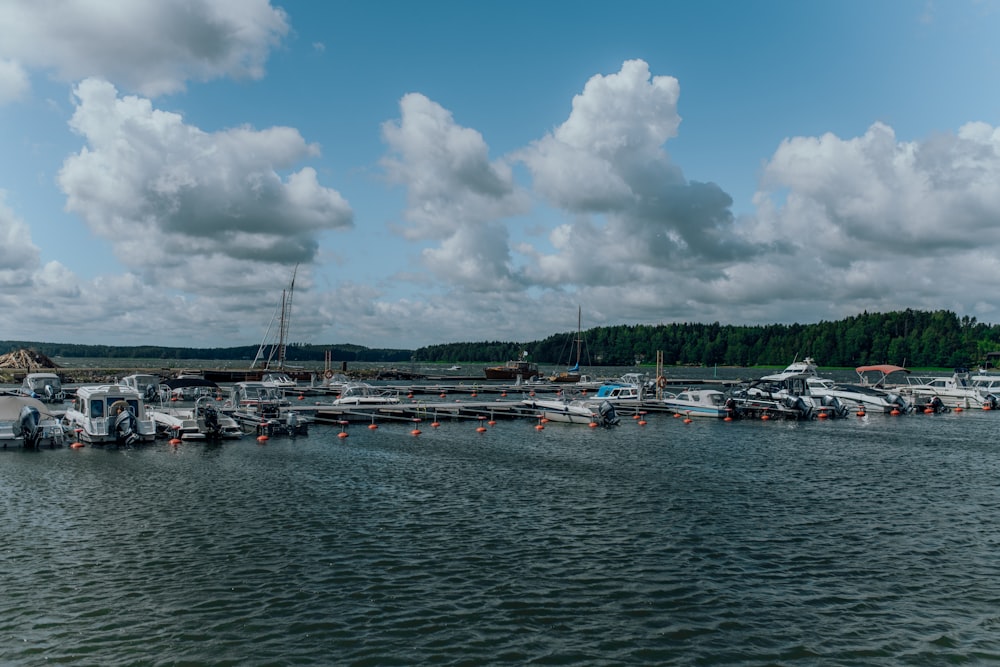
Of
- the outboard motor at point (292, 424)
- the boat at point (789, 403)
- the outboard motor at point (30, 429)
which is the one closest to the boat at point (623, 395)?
the boat at point (789, 403)

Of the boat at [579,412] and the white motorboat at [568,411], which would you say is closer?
the boat at [579,412]

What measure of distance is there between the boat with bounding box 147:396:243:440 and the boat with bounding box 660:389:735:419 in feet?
137

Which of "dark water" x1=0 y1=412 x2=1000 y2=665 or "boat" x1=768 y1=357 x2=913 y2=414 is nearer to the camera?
"dark water" x1=0 y1=412 x2=1000 y2=665

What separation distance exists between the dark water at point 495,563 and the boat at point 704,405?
1112 inches

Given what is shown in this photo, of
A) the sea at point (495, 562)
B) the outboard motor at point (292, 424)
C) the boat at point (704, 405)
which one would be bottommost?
the sea at point (495, 562)

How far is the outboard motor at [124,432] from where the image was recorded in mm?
43281

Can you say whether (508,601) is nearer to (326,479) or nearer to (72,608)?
(72,608)

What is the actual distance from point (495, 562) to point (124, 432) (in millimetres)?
33448

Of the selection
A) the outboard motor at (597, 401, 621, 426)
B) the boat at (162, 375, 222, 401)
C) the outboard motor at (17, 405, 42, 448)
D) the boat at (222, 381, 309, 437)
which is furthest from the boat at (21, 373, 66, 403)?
the outboard motor at (597, 401, 621, 426)

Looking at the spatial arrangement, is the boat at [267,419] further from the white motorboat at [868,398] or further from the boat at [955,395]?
the boat at [955,395]

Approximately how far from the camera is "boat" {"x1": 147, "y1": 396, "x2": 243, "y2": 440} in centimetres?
4578

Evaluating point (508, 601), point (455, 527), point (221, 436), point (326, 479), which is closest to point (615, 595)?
point (508, 601)

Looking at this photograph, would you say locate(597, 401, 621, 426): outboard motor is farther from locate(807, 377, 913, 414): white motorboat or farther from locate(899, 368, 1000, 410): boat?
locate(899, 368, 1000, 410): boat

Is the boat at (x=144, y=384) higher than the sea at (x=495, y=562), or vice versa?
the boat at (x=144, y=384)
